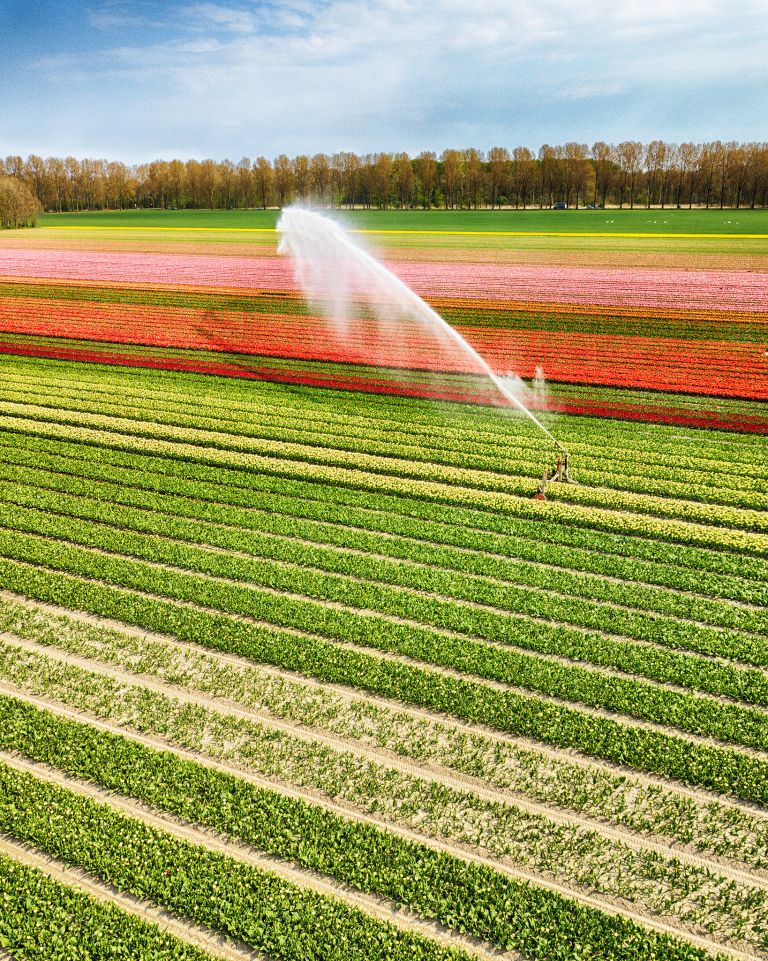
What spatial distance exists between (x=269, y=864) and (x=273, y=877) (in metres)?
0.18

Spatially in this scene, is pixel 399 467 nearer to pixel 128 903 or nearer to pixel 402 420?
pixel 402 420

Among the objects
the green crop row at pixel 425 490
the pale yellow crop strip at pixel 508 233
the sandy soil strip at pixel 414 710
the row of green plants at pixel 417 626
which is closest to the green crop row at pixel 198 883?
the sandy soil strip at pixel 414 710

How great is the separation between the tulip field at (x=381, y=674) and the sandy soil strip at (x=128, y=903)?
0.08ft

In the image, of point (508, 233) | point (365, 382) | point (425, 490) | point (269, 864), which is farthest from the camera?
point (508, 233)

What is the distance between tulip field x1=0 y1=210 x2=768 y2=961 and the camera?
5.37 metres

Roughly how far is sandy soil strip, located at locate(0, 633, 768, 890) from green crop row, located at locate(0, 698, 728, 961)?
0.99ft

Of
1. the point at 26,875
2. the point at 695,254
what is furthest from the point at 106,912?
the point at 695,254

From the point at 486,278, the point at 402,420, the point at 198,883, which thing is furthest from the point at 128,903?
the point at 486,278

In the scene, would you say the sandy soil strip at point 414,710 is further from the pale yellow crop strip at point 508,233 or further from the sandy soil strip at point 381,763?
the pale yellow crop strip at point 508,233

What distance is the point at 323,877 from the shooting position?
18.3 ft

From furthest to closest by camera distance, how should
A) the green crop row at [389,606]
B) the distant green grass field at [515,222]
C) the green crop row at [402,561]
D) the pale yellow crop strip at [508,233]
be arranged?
the distant green grass field at [515,222] → the pale yellow crop strip at [508,233] → the green crop row at [402,561] → the green crop row at [389,606]

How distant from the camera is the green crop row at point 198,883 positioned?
505 centimetres

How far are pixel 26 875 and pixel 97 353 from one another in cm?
2017

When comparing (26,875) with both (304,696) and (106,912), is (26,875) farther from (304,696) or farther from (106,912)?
(304,696)
